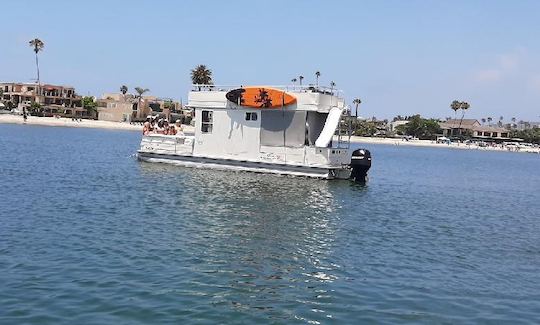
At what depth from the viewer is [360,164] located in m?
34.7

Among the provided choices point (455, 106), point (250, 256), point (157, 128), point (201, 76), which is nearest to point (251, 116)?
point (157, 128)

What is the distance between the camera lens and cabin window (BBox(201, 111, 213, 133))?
3728 centimetres

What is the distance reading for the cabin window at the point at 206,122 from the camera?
122 ft

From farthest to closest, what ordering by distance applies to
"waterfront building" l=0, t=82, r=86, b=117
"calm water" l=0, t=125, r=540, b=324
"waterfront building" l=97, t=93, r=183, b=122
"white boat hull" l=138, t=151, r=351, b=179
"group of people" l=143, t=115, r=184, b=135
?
"waterfront building" l=97, t=93, r=183, b=122 → "waterfront building" l=0, t=82, r=86, b=117 → "group of people" l=143, t=115, r=184, b=135 → "white boat hull" l=138, t=151, r=351, b=179 → "calm water" l=0, t=125, r=540, b=324

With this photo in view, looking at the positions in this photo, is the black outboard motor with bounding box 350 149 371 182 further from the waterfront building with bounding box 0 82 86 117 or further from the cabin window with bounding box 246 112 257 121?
the waterfront building with bounding box 0 82 86 117

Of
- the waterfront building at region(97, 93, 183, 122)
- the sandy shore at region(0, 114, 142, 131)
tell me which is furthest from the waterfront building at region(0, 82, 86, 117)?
the sandy shore at region(0, 114, 142, 131)

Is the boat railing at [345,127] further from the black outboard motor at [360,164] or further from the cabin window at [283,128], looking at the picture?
the cabin window at [283,128]

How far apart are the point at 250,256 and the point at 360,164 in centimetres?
2089

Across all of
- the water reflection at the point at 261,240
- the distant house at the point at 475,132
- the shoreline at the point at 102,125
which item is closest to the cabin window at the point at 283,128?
the water reflection at the point at 261,240

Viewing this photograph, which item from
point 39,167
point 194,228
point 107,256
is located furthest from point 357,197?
point 39,167

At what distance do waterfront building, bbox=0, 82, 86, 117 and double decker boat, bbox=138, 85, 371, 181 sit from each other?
377 feet

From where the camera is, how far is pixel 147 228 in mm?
17625

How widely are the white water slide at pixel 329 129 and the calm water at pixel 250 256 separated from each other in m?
5.15

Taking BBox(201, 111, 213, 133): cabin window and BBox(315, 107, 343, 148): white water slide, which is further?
BBox(201, 111, 213, 133): cabin window
